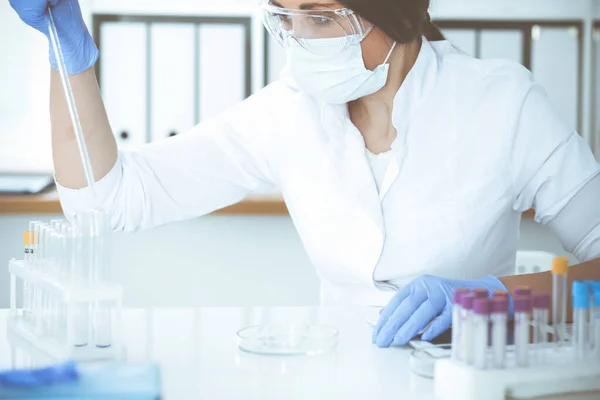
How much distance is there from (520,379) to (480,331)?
0.08 m

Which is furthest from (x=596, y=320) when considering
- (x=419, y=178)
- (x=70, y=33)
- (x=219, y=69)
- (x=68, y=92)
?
(x=219, y=69)

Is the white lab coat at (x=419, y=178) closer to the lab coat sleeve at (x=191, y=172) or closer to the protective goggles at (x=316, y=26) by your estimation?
the lab coat sleeve at (x=191, y=172)

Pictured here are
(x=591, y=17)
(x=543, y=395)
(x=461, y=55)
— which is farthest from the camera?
(x=591, y=17)

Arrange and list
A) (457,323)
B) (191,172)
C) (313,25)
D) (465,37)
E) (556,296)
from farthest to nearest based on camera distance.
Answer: (465,37) < (191,172) < (313,25) < (556,296) < (457,323)

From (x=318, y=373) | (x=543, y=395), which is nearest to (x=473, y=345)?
(x=543, y=395)

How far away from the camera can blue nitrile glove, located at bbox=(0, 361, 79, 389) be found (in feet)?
3.13

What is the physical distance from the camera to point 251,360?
1286 millimetres

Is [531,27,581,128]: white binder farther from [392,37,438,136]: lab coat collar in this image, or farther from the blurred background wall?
[392,37,438,136]: lab coat collar

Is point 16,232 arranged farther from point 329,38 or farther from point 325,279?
point 329,38

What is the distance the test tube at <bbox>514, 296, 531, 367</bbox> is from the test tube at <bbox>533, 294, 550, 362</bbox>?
3cm

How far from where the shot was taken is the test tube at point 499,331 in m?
1.05

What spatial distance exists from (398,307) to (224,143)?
2.32 ft

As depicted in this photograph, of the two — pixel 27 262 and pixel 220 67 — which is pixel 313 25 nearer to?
pixel 27 262

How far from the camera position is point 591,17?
168 inches
